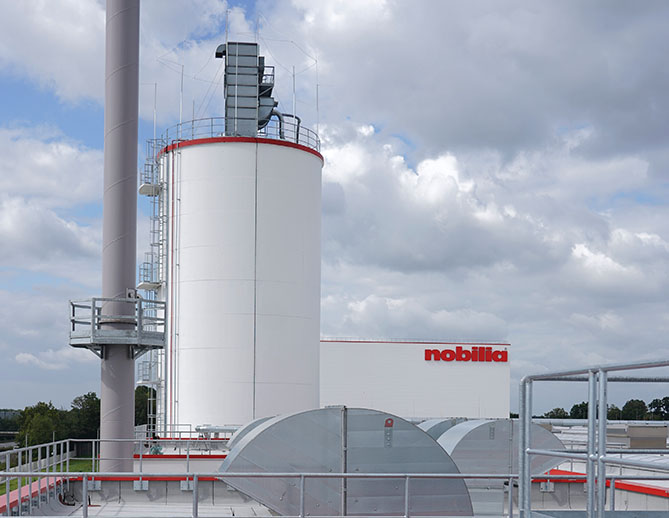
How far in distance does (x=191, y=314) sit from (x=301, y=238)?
15.3ft

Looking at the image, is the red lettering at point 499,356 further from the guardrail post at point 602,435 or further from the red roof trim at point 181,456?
the guardrail post at point 602,435

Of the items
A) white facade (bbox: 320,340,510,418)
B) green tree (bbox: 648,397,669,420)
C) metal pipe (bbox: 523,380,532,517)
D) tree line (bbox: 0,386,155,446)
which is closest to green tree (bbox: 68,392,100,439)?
tree line (bbox: 0,386,155,446)

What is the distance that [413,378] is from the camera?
4869 centimetres

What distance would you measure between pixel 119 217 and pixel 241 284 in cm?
835

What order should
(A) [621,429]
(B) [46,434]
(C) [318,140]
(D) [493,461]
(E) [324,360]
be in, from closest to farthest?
(D) [493,461] → (C) [318,140] → (A) [621,429] → (E) [324,360] → (B) [46,434]

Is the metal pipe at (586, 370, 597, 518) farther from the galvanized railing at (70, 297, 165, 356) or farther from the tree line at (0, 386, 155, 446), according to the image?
the tree line at (0, 386, 155, 446)

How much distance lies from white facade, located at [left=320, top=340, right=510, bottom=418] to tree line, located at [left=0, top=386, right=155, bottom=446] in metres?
29.8

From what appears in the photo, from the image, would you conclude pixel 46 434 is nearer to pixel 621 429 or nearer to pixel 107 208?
pixel 621 429

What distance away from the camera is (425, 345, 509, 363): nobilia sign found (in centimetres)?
4894

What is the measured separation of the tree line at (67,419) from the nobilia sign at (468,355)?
32.7 meters

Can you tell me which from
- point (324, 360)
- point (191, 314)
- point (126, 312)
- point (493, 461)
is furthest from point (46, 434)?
point (493, 461)

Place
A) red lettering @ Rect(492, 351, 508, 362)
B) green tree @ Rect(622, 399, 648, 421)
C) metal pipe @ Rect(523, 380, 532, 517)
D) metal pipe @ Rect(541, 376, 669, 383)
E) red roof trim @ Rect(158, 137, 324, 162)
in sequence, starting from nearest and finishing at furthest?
metal pipe @ Rect(541, 376, 669, 383) < metal pipe @ Rect(523, 380, 532, 517) < red roof trim @ Rect(158, 137, 324, 162) < green tree @ Rect(622, 399, 648, 421) < red lettering @ Rect(492, 351, 508, 362)

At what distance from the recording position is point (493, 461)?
19922 millimetres

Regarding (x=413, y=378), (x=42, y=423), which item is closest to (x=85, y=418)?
(x=42, y=423)
